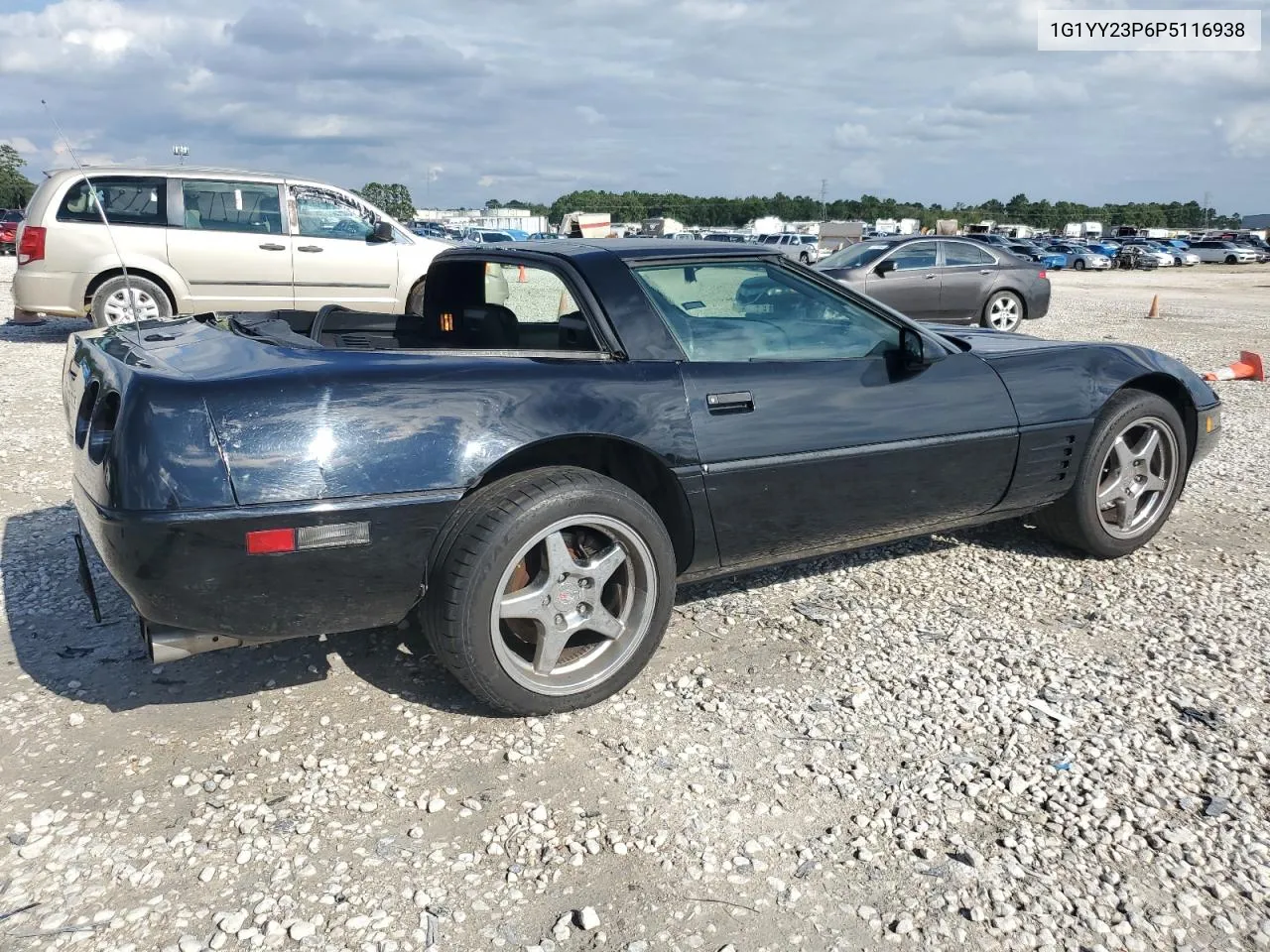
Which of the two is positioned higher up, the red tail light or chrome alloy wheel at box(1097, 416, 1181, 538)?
the red tail light

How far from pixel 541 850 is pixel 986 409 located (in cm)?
236

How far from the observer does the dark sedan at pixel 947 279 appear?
12805 millimetres

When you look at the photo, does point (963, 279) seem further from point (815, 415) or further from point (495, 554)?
point (495, 554)

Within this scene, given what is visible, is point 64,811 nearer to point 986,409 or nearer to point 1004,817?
point 1004,817

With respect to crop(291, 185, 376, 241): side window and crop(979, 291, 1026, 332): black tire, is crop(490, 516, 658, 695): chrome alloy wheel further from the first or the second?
crop(979, 291, 1026, 332): black tire

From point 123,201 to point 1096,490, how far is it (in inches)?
353

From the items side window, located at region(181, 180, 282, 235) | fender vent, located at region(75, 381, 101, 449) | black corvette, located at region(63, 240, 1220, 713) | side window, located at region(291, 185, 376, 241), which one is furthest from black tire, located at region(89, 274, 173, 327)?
fender vent, located at region(75, 381, 101, 449)

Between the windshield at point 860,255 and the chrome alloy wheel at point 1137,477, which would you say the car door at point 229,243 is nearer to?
the windshield at point 860,255

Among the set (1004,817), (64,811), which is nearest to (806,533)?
(1004,817)

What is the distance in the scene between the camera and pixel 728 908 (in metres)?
2.14

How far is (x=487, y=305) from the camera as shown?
3887 millimetres

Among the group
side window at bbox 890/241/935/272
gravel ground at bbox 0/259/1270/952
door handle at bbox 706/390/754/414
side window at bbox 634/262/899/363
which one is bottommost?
gravel ground at bbox 0/259/1270/952

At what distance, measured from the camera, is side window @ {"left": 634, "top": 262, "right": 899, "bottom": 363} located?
3.31m

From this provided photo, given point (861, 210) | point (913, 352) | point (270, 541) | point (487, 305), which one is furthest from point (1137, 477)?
point (861, 210)
